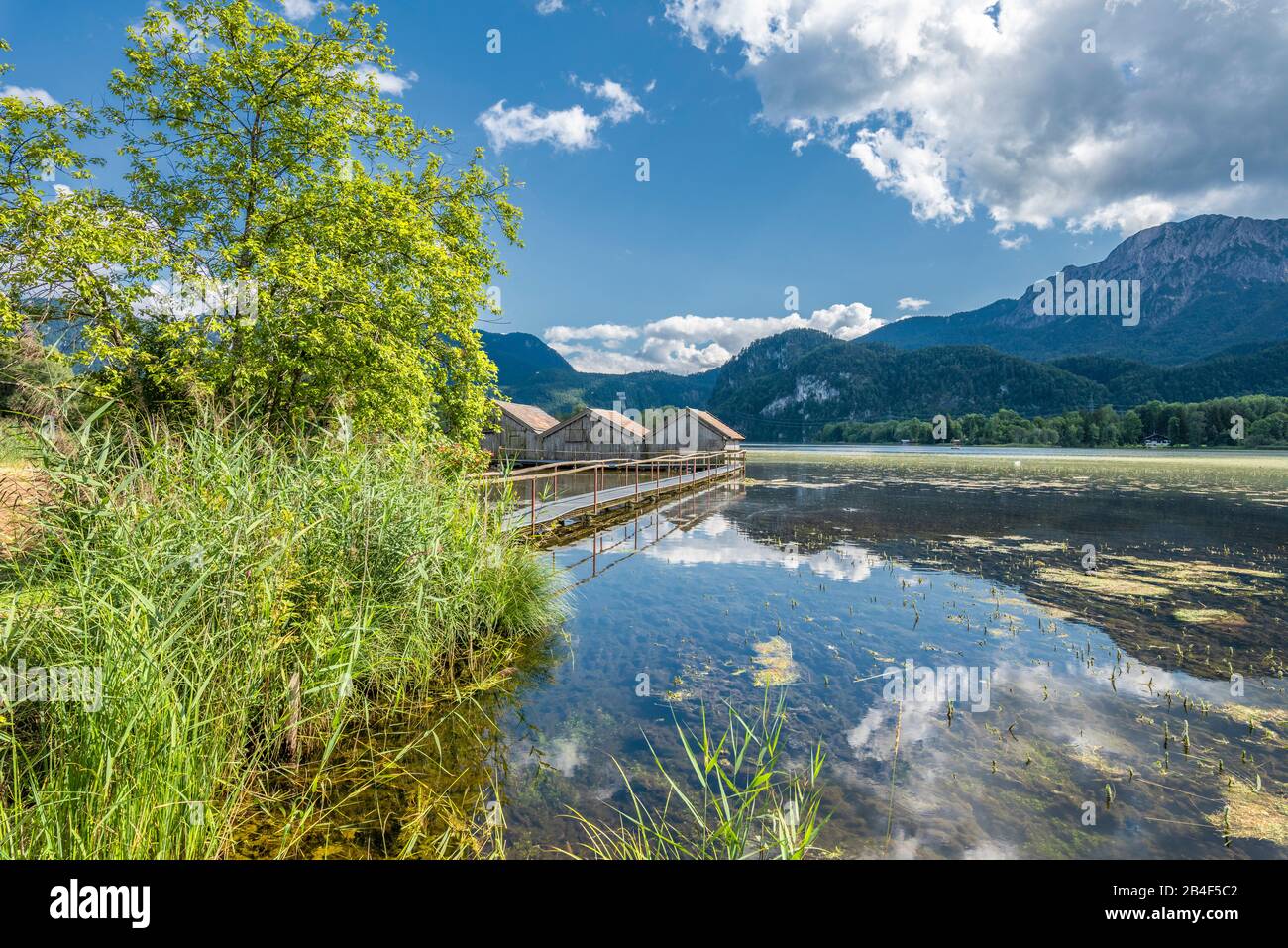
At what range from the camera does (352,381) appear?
34.9 feet

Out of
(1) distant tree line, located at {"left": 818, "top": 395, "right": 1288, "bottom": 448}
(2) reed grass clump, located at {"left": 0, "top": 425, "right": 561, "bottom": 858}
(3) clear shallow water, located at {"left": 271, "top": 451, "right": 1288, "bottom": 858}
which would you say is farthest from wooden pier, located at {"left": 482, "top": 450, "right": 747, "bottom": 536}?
(1) distant tree line, located at {"left": 818, "top": 395, "right": 1288, "bottom": 448}

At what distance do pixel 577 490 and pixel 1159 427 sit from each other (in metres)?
109

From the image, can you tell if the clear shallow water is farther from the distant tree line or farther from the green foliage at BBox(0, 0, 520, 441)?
the distant tree line

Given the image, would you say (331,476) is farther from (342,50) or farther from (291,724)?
(342,50)

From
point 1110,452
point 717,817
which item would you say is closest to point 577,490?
point 717,817

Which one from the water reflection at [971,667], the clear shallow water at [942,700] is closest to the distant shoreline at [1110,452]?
the water reflection at [971,667]

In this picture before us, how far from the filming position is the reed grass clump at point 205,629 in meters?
2.41

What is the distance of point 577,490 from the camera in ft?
85.6

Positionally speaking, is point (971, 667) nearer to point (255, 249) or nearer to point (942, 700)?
point (942, 700)

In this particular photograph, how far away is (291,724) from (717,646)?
421 cm

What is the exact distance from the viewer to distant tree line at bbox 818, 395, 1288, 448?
80.4 meters

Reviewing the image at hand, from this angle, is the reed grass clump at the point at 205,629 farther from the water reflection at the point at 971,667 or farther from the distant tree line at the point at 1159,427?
the distant tree line at the point at 1159,427

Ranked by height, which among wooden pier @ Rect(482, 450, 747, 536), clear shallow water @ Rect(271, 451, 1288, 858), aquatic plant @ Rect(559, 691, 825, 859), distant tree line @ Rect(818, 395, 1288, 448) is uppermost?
distant tree line @ Rect(818, 395, 1288, 448)

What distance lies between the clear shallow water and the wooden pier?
1446 millimetres
